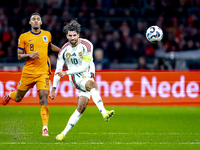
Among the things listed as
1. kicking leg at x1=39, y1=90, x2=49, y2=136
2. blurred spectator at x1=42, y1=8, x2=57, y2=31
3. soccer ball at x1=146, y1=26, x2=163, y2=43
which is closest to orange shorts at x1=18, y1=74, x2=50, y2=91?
kicking leg at x1=39, y1=90, x2=49, y2=136

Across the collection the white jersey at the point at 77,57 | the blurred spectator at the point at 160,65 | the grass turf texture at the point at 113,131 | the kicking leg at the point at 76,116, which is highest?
the white jersey at the point at 77,57

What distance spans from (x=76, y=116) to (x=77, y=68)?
32.8 inches

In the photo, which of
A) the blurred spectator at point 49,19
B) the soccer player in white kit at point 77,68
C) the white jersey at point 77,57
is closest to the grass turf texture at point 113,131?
the soccer player in white kit at point 77,68

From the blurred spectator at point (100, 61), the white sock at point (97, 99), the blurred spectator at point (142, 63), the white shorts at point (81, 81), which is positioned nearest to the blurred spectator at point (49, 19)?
the blurred spectator at point (100, 61)

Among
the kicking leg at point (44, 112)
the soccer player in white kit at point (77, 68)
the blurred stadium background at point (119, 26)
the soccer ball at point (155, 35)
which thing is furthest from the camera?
the blurred stadium background at point (119, 26)

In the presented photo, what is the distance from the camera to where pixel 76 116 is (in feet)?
22.0

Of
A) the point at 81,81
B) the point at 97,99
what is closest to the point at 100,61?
the point at 81,81

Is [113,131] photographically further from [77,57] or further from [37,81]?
[77,57]

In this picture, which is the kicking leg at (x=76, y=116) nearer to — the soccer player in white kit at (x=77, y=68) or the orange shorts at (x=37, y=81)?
the soccer player in white kit at (x=77, y=68)

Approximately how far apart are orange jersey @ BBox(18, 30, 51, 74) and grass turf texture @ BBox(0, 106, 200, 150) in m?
1.28

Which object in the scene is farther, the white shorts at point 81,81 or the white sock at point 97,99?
the white shorts at point 81,81

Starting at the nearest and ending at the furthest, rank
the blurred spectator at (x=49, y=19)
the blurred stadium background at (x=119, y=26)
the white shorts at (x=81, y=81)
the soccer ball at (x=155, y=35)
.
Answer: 1. the white shorts at (x=81, y=81)
2. the soccer ball at (x=155, y=35)
3. the blurred stadium background at (x=119, y=26)
4. the blurred spectator at (x=49, y=19)

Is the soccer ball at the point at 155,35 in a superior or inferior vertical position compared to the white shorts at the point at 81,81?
superior

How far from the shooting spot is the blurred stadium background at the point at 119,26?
50.3 ft
